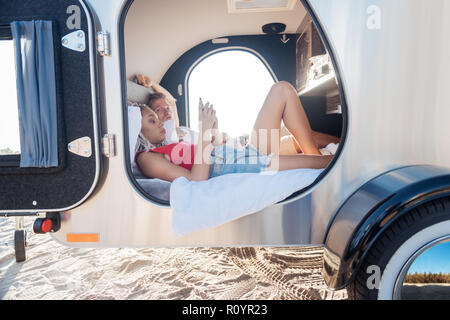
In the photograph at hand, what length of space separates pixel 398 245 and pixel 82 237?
1205 millimetres

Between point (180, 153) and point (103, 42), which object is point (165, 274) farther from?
point (103, 42)

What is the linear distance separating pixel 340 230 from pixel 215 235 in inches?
18.8

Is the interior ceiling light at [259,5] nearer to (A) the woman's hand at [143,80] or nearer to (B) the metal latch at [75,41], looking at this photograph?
(A) the woman's hand at [143,80]

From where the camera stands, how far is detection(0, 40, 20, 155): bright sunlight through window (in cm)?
100

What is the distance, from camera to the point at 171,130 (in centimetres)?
216

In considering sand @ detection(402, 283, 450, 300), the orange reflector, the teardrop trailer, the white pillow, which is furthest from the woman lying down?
sand @ detection(402, 283, 450, 300)

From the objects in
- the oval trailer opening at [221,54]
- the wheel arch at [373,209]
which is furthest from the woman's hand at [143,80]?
the wheel arch at [373,209]

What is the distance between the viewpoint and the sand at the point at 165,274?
1.35 meters

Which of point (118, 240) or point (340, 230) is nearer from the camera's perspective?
point (340, 230)

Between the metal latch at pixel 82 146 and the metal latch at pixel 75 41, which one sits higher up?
the metal latch at pixel 75 41

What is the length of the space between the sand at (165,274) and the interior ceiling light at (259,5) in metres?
1.95

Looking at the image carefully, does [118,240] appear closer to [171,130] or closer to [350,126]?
[350,126]

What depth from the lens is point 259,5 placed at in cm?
209
